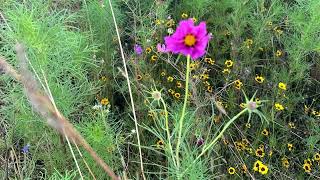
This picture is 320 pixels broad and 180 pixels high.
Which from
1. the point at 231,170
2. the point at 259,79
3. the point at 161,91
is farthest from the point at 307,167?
the point at 161,91

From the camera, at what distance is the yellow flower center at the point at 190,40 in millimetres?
1133

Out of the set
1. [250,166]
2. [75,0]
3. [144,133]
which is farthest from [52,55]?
[250,166]

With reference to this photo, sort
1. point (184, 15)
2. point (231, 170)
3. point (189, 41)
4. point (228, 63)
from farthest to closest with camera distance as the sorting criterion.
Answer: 1. point (184, 15)
2. point (228, 63)
3. point (231, 170)
4. point (189, 41)

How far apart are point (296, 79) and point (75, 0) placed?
132 cm

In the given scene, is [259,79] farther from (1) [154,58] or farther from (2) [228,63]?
(1) [154,58]

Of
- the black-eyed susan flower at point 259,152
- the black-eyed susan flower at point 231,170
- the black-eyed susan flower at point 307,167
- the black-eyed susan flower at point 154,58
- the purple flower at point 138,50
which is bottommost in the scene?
the black-eyed susan flower at point 307,167

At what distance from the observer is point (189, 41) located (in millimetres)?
1138

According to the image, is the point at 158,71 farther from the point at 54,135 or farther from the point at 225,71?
the point at 54,135

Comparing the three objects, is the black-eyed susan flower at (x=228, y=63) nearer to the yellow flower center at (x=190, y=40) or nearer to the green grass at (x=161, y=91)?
the green grass at (x=161, y=91)

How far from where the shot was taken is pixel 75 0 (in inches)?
99.1

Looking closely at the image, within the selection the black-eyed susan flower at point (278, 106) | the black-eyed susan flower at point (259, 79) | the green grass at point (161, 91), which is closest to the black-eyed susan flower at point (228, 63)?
the green grass at point (161, 91)

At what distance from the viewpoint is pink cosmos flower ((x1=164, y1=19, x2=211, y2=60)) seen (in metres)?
1.12

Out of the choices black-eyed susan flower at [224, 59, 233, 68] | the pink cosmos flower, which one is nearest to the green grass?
black-eyed susan flower at [224, 59, 233, 68]

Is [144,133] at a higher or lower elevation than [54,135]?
lower
